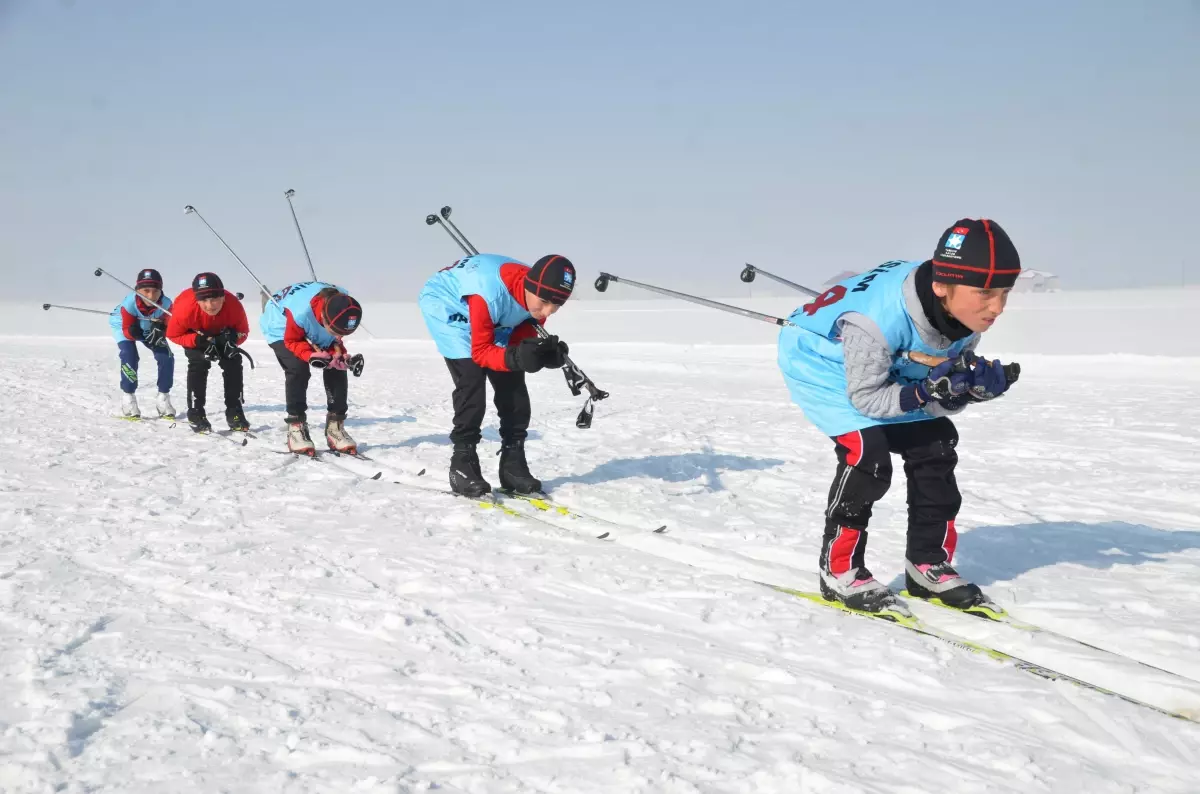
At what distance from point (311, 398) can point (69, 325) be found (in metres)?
37.2

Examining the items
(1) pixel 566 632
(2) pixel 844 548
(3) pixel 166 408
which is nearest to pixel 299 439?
(3) pixel 166 408

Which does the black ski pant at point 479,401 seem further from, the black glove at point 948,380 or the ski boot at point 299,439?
the black glove at point 948,380

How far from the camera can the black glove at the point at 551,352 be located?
5742 millimetres

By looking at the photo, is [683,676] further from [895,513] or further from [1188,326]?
[1188,326]

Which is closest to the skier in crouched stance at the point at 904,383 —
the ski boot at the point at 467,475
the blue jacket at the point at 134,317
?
the ski boot at the point at 467,475

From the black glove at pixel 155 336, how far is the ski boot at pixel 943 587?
919cm

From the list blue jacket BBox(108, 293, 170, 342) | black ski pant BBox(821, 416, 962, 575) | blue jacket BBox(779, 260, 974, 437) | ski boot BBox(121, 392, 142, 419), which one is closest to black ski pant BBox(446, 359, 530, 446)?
blue jacket BBox(779, 260, 974, 437)

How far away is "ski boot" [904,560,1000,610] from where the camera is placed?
159 inches

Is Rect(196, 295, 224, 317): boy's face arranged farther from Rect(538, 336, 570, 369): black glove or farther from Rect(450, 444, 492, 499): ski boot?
Rect(538, 336, 570, 369): black glove

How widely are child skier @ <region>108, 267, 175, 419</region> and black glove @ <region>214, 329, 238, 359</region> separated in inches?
57.4

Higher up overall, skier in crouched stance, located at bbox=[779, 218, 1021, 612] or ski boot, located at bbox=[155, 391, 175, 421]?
skier in crouched stance, located at bbox=[779, 218, 1021, 612]

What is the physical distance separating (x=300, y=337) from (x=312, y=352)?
231 millimetres

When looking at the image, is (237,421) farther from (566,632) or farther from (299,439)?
(566,632)

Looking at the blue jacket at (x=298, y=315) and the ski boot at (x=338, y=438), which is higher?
the blue jacket at (x=298, y=315)
